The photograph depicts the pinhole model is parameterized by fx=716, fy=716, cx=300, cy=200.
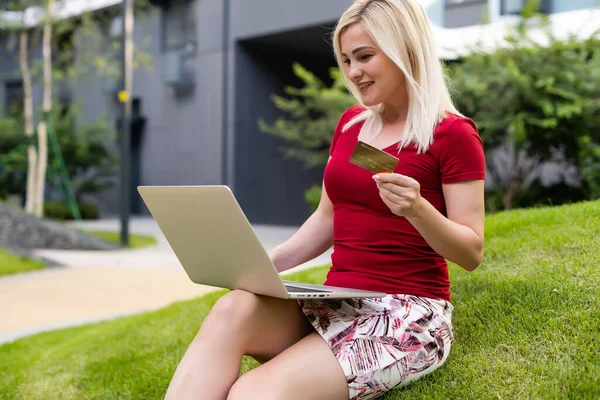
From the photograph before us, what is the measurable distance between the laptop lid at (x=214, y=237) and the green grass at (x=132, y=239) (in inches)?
364

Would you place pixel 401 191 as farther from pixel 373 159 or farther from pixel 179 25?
pixel 179 25

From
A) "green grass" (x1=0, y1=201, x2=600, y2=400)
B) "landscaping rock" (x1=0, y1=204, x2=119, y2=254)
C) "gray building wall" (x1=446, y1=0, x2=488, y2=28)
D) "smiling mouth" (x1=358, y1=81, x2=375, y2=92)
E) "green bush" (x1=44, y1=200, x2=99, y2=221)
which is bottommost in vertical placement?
"green bush" (x1=44, y1=200, x2=99, y2=221)

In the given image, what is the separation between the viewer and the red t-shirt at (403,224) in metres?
2.14

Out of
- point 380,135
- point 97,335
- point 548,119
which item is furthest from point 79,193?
point 380,135

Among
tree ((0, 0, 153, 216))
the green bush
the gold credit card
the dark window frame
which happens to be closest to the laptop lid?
the gold credit card

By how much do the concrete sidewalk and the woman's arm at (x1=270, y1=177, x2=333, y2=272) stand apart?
324 centimetres

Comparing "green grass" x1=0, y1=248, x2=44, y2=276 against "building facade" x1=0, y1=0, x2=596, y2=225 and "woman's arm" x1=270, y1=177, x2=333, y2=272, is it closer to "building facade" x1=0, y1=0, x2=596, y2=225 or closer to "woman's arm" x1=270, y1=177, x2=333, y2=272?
"woman's arm" x1=270, y1=177, x2=333, y2=272

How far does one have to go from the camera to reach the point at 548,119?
810 cm

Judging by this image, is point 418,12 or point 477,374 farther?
point 477,374

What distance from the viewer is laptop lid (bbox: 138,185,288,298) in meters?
1.87

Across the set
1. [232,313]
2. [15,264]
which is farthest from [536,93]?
[232,313]

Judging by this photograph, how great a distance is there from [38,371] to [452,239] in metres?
2.92

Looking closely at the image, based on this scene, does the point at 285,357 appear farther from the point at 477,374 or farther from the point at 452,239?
the point at 477,374

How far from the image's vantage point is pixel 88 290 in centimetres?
704
